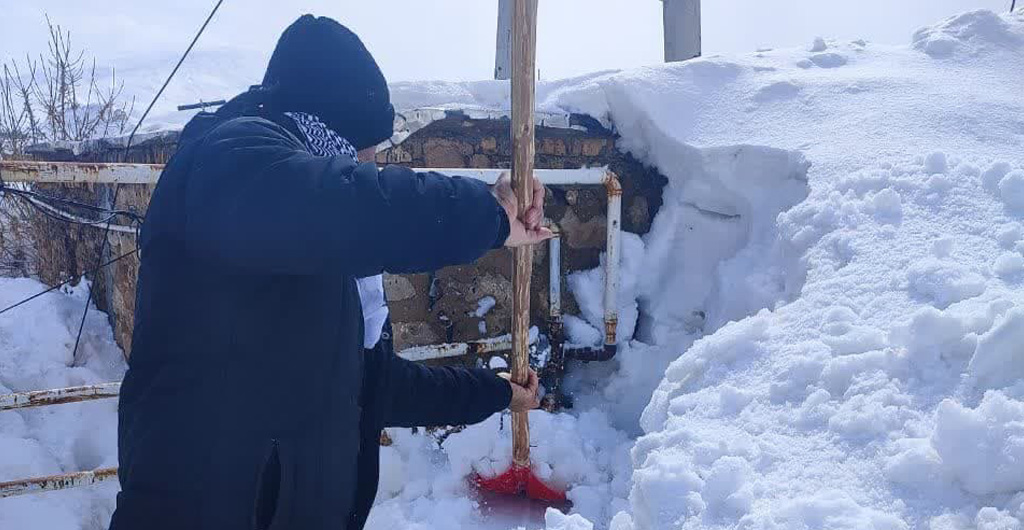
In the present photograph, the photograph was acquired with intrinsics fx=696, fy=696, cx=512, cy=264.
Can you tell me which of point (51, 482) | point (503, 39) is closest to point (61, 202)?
point (51, 482)

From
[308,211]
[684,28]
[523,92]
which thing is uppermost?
[684,28]

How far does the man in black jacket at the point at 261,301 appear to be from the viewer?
121cm

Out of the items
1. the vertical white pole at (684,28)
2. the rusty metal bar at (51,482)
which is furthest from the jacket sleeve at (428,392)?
the vertical white pole at (684,28)

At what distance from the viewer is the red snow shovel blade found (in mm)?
3062

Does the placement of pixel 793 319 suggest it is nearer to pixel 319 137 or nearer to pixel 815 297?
pixel 815 297

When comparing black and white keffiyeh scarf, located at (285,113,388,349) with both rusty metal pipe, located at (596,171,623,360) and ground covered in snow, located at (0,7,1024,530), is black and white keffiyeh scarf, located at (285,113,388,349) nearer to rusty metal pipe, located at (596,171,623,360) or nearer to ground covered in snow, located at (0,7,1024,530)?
ground covered in snow, located at (0,7,1024,530)

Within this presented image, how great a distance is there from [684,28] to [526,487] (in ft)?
15.0

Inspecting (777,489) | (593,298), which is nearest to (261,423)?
(777,489)

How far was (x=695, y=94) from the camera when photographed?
382 cm

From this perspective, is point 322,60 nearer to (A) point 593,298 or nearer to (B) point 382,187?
(B) point 382,187

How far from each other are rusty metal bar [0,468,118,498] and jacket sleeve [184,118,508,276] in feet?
6.24

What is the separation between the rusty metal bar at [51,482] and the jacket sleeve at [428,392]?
143 centimetres

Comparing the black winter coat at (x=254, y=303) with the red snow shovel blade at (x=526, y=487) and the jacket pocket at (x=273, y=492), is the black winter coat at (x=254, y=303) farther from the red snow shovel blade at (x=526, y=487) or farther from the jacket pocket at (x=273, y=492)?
the red snow shovel blade at (x=526, y=487)

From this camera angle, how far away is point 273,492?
140 centimetres
